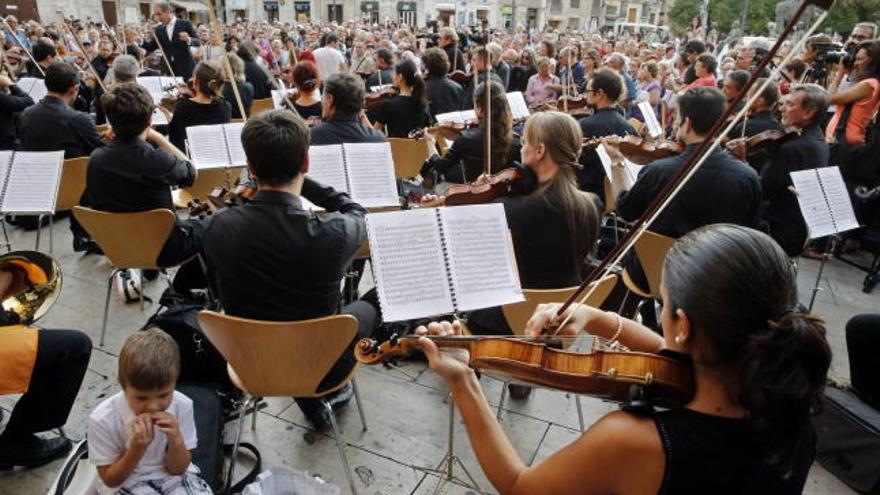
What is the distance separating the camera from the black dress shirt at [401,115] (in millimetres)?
5773

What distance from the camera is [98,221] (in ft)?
10.2

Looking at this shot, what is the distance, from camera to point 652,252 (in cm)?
310

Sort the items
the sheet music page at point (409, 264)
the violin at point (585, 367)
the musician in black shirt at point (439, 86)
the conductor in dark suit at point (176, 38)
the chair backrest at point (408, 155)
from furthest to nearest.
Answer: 1. the conductor in dark suit at point (176, 38)
2. the musician in black shirt at point (439, 86)
3. the chair backrest at point (408, 155)
4. the sheet music page at point (409, 264)
5. the violin at point (585, 367)

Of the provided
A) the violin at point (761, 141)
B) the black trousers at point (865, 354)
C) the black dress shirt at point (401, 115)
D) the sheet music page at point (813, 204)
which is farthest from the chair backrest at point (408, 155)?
the black trousers at point (865, 354)

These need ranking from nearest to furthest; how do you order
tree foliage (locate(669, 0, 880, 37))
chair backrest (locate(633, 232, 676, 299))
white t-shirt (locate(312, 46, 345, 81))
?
chair backrest (locate(633, 232, 676, 299)) < white t-shirt (locate(312, 46, 345, 81)) < tree foliage (locate(669, 0, 880, 37))

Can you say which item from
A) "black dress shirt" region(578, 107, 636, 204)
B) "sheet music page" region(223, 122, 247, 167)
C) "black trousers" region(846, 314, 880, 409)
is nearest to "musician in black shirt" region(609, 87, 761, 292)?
"black trousers" region(846, 314, 880, 409)

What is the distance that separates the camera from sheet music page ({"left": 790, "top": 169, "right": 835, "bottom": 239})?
362 cm

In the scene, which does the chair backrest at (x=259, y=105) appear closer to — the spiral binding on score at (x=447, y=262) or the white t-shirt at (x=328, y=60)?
the white t-shirt at (x=328, y=60)

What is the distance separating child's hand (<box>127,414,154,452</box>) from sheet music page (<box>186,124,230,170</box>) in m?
2.78

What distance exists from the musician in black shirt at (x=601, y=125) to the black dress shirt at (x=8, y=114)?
5.20 metres

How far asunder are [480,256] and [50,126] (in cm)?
396

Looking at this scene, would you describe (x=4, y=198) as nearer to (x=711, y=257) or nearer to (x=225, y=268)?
(x=225, y=268)

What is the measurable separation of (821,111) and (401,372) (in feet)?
11.7

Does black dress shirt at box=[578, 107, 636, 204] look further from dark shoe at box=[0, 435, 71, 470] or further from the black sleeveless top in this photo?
dark shoe at box=[0, 435, 71, 470]
